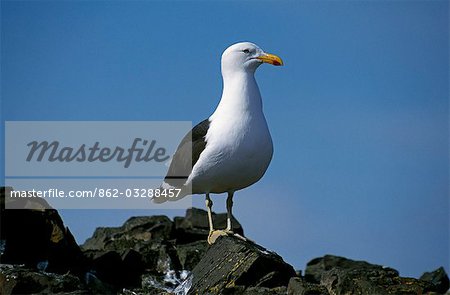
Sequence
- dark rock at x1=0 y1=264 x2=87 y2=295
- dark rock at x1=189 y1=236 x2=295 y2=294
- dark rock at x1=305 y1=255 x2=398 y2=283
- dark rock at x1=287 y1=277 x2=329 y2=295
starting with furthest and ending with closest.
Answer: dark rock at x1=305 y1=255 x2=398 y2=283 < dark rock at x1=0 y1=264 x2=87 y2=295 < dark rock at x1=189 y1=236 x2=295 y2=294 < dark rock at x1=287 y1=277 x2=329 y2=295

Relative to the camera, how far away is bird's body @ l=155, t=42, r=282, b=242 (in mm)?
13656

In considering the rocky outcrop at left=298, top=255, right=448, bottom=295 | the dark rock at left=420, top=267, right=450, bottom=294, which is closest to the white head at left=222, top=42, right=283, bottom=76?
the rocky outcrop at left=298, top=255, right=448, bottom=295

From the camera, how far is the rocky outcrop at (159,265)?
13031 mm

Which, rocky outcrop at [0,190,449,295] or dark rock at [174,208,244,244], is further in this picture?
dark rock at [174,208,244,244]

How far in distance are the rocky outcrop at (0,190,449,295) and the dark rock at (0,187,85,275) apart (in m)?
0.02

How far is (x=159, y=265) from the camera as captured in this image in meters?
17.2

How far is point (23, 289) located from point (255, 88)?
4.90 meters

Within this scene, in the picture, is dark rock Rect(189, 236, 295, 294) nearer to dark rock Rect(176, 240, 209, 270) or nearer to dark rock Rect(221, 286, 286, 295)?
dark rock Rect(221, 286, 286, 295)

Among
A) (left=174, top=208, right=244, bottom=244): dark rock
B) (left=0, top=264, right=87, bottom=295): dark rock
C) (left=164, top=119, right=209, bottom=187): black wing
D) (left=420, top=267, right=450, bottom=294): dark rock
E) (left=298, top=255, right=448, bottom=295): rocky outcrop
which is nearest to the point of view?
(left=298, top=255, right=448, bottom=295): rocky outcrop

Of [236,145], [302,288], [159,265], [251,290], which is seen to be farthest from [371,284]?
[159,265]

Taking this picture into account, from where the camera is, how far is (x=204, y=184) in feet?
46.7

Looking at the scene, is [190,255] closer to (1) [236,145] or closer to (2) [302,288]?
(1) [236,145]

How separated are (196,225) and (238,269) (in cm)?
913

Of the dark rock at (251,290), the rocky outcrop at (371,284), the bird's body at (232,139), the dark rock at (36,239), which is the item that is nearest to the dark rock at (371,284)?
→ the rocky outcrop at (371,284)
